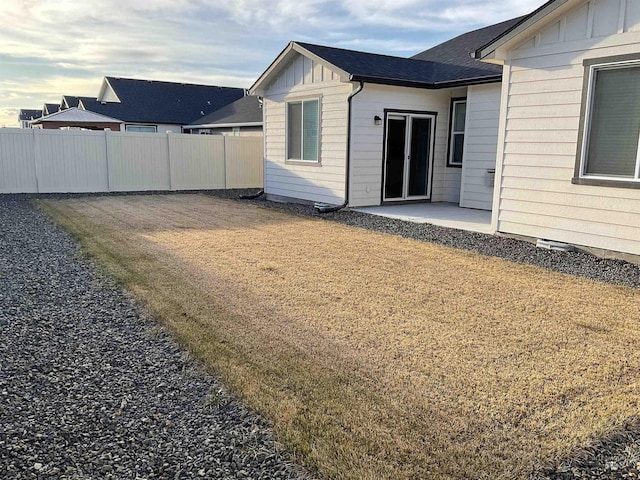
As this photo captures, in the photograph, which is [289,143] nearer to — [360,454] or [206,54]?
[360,454]

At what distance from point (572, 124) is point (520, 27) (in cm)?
157

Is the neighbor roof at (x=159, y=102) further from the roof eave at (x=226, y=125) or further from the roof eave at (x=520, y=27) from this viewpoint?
the roof eave at (x=520, y=27)

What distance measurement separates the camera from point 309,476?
233cm

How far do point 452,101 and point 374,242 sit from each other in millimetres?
5748

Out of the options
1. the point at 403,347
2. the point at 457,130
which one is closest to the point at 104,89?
the point at 457,130

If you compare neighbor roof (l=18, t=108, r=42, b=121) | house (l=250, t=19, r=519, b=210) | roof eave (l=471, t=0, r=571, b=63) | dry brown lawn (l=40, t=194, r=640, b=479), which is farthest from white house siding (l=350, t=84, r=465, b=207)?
neighbor roof (l=18, t=108, r=42, b=121)

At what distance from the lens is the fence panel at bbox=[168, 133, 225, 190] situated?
53.0 feet

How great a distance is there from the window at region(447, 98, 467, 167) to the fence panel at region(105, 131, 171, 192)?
29.2 ft

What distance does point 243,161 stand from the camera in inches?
678

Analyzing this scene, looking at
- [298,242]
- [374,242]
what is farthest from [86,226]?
[374,242]

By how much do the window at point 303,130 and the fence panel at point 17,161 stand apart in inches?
291

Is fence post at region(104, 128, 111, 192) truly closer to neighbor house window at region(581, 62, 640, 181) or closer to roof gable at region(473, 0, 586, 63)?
roof gable at region(473, 0, 586, 63)

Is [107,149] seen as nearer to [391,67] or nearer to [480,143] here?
[391,67]

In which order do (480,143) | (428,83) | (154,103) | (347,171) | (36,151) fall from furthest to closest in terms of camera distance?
(154,103) → (36,151) → (428,83) → (347,171) → (480,143)
